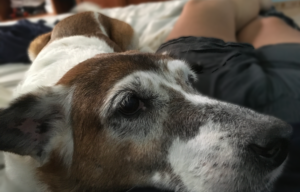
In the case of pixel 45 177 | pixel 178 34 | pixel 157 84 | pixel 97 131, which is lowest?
pixel 45 177

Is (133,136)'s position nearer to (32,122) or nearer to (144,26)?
(32,122)

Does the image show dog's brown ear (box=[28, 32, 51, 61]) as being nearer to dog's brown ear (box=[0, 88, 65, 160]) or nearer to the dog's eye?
dog's brown ear (box=[0, 88, 65, 160])

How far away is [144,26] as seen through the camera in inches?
116

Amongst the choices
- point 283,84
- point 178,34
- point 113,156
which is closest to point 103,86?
point 113,156

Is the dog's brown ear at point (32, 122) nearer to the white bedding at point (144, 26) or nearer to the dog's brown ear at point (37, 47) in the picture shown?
the white bedding at point (144, 26)

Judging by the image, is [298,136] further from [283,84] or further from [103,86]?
[103,86]

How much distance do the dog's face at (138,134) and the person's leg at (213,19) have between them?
96 cm

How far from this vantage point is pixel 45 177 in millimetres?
1183

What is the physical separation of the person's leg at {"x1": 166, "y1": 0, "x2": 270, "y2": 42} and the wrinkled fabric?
161 cm

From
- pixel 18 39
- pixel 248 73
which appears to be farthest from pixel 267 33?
pixel 18 39

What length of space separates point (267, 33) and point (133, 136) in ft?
6.26

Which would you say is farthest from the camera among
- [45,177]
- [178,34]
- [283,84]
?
[178,34]

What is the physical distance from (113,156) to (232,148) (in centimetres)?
51

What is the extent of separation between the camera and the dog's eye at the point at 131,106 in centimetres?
100
